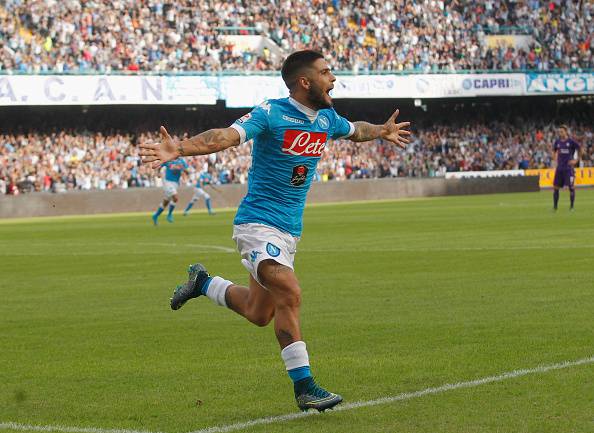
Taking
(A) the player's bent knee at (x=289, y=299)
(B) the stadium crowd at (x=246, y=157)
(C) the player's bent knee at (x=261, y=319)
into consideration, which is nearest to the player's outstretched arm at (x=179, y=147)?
(A) the player's bent knee at (x=289, y=299)

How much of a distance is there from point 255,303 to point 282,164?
981 mm

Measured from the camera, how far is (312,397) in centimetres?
698

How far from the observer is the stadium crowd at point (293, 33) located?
172 feet

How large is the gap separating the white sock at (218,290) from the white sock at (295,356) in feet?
4.18

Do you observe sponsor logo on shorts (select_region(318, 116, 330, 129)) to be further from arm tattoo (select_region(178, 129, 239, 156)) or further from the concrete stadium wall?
the concrete stadium wall

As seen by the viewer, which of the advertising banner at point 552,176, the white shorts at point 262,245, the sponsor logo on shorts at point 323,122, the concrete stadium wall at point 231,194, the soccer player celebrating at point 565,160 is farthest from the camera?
the advertising banner at point 552,176

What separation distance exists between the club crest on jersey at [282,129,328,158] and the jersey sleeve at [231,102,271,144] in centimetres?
18

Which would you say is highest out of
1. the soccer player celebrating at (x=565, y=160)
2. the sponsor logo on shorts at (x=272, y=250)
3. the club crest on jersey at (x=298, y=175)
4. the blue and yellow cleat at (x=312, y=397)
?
the club crest on jersey at (x=298, y=175)

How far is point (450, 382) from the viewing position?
26.0ft

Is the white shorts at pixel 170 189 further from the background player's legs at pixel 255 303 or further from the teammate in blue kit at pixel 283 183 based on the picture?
the teammate in blue kit at pixel 283 183

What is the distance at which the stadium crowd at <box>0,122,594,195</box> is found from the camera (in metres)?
51.9

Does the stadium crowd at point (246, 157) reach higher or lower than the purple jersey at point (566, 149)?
lower

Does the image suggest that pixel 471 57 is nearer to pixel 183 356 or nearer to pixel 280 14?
pixel 280 14

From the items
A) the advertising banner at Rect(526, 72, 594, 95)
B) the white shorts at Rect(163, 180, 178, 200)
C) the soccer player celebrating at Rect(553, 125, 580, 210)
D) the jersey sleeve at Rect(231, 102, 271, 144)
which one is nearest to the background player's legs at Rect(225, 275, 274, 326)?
the jersey sleeve at Rect(231, 102, 271, 144)
